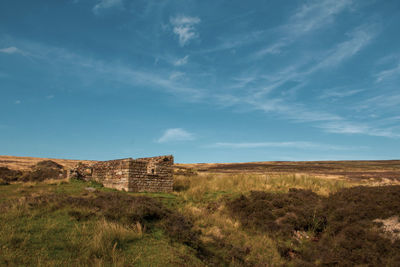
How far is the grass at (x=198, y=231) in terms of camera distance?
7422 mm

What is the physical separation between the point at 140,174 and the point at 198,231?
977 cm

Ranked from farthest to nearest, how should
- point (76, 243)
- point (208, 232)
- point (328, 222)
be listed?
point (328, 222)
point (208, 232)
point (76, 243)

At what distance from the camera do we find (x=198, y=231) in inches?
444

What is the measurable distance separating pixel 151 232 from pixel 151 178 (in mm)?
10801

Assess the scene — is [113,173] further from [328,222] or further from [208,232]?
[328,222]

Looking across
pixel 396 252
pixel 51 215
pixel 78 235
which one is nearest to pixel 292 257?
pixel 396 252

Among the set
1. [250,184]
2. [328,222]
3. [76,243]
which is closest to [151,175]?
[250,184]

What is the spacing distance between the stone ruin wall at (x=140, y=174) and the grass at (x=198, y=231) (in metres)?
4.16

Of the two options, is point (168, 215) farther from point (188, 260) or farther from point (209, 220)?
point (188, 260)

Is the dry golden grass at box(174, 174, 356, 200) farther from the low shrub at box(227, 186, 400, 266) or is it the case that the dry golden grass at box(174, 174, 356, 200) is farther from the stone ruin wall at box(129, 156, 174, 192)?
the low shrub at box(227, 186, 400, 266)

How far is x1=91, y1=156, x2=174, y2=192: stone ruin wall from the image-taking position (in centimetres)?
1934

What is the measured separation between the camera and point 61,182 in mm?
22125

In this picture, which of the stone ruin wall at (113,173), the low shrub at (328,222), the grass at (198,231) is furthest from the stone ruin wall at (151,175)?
the low shrub at (328,222)

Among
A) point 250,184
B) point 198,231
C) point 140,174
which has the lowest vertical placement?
point 198,231
